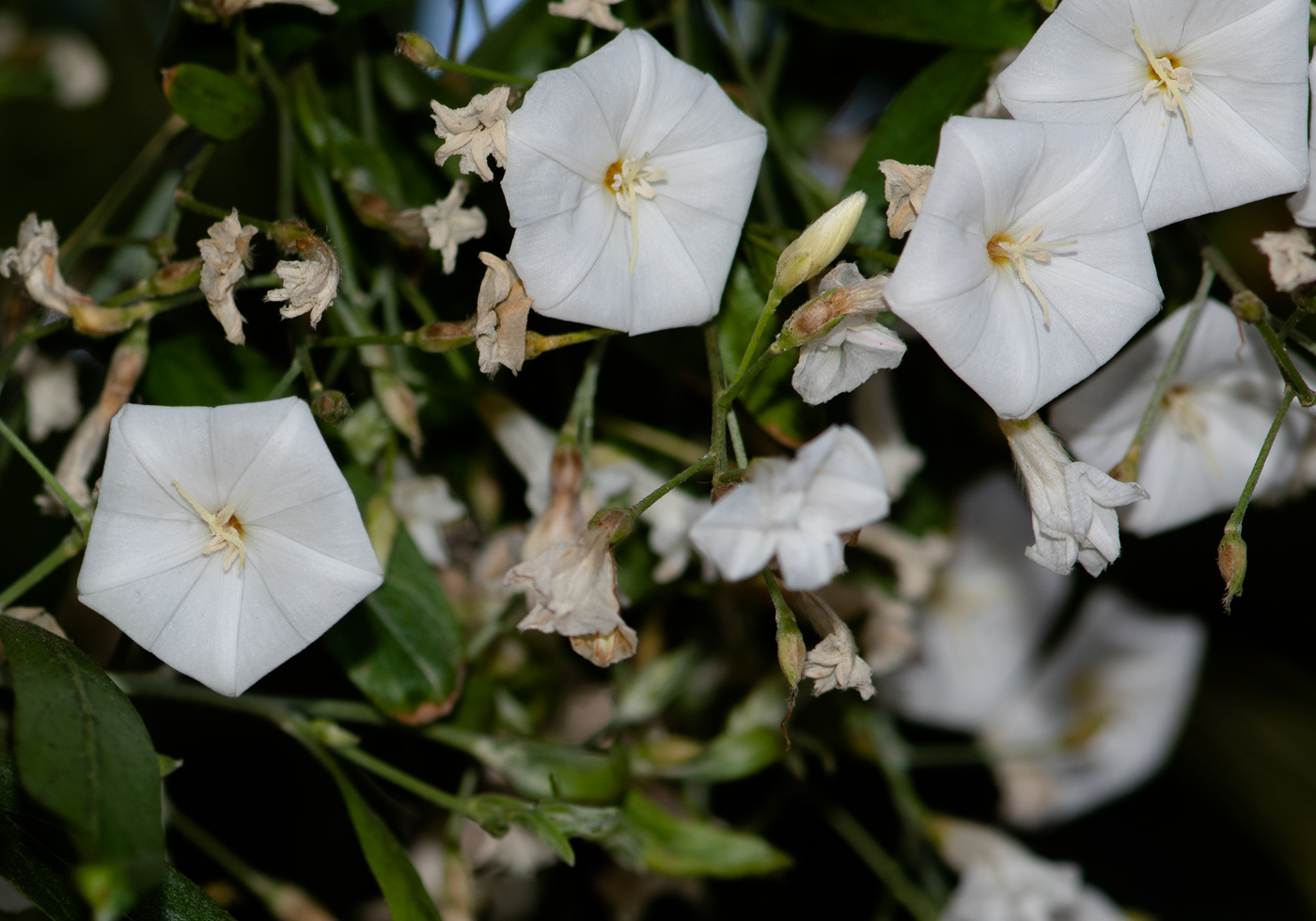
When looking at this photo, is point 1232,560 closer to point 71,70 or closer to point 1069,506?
point 1069,506

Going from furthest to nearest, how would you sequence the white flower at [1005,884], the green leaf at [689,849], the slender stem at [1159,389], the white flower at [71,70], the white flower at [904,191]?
the white flower at [71,70] → the white flower at [1005,884] → the green leaf at [689,849] → the slender stem at [1159,389] → the white flower at [904,191]

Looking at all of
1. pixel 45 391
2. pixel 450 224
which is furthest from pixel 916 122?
pixel 45 391

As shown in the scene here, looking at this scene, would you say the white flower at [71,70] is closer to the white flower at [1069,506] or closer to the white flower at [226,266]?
the white flower at [226,266]

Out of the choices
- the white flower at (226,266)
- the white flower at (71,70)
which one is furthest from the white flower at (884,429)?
the white flower at (71,70)

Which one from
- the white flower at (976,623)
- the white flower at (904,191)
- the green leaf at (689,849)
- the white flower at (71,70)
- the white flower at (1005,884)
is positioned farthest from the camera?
the white flower at (71,70)

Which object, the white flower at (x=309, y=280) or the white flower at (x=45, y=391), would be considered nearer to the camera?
the white flower at (x=309, y=280)

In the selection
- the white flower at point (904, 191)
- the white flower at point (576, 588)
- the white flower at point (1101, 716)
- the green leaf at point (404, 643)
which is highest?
the white flower at point (904, 191)

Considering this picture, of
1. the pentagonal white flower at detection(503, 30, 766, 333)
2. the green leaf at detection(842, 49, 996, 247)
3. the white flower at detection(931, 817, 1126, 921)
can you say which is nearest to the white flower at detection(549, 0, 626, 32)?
the pentagonal white flower at detection(503, 30, 766, 333)

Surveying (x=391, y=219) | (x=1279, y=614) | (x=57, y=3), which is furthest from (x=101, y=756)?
(x=57, y=3)
